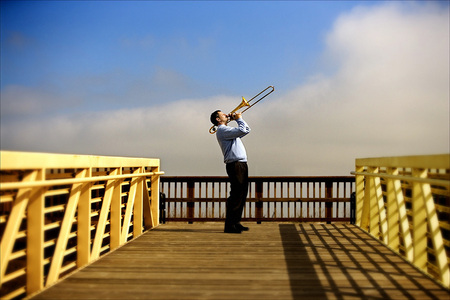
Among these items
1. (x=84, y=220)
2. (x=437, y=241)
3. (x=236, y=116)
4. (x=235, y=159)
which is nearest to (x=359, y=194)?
(x=235, y=159)

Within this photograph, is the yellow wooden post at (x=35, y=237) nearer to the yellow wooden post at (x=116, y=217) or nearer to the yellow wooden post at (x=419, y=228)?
the yellow wooden post at (x=116, y=217)

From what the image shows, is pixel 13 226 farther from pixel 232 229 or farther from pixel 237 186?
pixel 232 229

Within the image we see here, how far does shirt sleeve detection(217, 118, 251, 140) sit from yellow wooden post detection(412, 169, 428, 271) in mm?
2538

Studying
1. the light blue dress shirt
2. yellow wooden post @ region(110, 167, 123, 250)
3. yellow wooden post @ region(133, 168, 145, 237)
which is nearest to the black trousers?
the light blue dress shirt

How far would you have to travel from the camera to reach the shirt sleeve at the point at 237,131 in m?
6.55

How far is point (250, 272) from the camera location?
4.48 meters

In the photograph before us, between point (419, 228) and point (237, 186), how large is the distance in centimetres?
278

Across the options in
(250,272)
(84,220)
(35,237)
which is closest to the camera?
(35,237)

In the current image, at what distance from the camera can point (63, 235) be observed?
4090 mm

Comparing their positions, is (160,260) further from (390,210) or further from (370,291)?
(390,210)

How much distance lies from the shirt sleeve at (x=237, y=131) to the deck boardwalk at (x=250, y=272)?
1429mm

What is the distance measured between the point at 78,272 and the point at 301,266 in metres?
2.17

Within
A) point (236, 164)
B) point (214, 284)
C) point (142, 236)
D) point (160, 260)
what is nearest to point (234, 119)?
point (236, 164)

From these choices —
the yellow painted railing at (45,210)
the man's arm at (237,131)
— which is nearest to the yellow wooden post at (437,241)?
the man's arm at (237,131)
